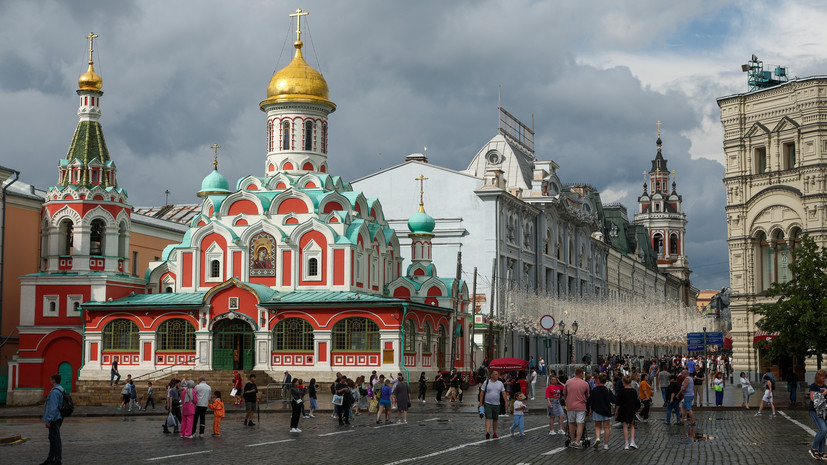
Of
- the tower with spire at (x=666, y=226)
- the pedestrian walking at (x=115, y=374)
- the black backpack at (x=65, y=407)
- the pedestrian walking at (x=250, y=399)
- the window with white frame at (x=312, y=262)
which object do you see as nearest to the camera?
the black backpack at (x=65, y=407)

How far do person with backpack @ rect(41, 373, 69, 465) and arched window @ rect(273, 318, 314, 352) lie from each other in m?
28.9

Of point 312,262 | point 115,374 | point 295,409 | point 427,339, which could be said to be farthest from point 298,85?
point 295,409

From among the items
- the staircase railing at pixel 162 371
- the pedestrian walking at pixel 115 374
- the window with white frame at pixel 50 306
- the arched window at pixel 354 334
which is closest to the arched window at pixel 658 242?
the arched window at pixel 354 334

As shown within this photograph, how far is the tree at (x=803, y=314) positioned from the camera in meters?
36.6

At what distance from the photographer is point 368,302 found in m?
46.1

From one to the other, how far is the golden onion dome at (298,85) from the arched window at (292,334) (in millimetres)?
12133

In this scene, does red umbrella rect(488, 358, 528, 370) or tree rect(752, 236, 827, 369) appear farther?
red umbrella rect(488, 358, 528, 370)

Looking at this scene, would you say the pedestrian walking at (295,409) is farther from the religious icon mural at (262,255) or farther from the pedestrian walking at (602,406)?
the religious icon mural at (262,255)

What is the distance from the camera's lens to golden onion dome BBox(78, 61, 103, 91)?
49.6 m

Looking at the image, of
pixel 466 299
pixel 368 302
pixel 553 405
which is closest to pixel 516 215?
pixel 466 299

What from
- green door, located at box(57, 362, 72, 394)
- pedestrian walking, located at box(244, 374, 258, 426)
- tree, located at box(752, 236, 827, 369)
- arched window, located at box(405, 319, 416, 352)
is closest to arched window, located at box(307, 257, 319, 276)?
arched window, located at box(405, 319, 416, 352)

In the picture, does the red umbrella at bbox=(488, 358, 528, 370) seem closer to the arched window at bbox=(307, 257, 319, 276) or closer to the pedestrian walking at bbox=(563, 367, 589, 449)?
the arched window at bbox=(307, 257, 319, 276)

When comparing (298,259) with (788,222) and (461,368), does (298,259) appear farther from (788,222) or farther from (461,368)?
(788,222)

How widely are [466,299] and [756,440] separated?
3555 centimetres
